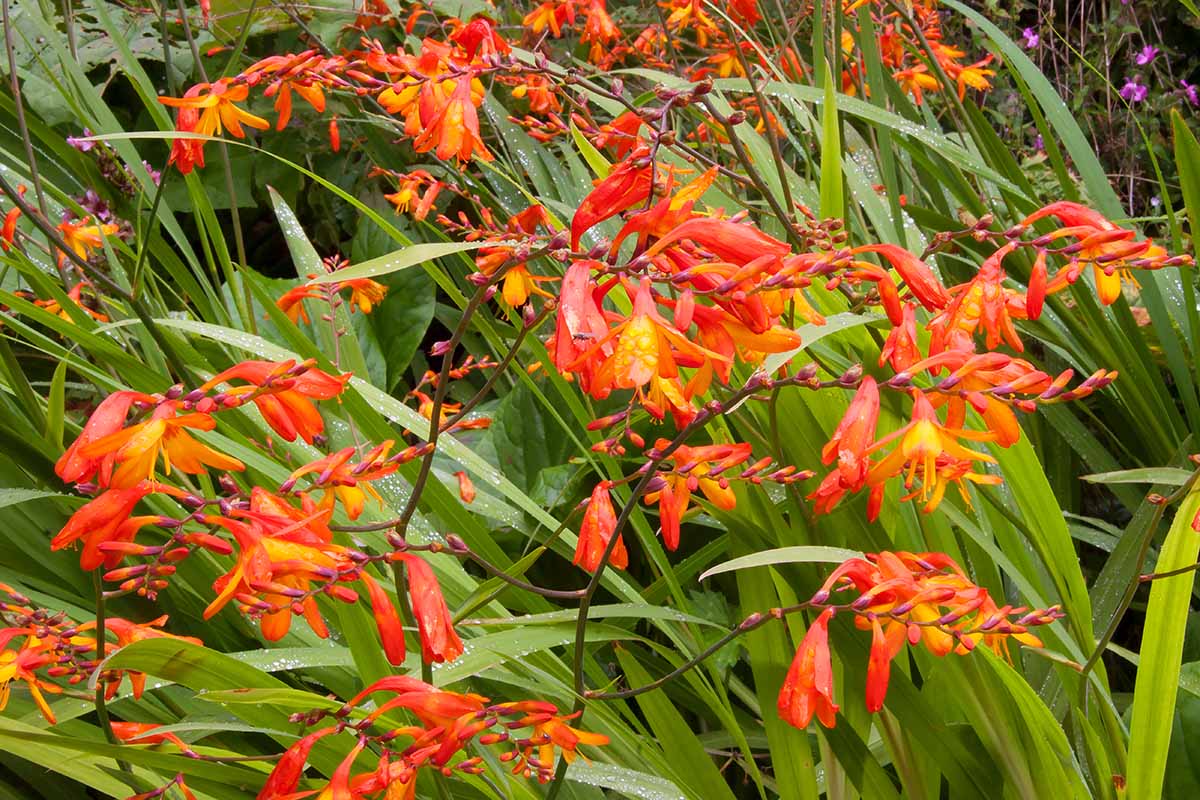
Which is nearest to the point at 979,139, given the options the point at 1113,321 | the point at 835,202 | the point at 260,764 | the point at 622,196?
the point at 1113,321

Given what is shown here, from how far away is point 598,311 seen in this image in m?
0.79

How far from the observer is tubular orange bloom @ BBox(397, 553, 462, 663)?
81 centimetres

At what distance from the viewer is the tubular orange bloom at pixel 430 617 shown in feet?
2.67

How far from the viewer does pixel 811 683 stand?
0.85 meters

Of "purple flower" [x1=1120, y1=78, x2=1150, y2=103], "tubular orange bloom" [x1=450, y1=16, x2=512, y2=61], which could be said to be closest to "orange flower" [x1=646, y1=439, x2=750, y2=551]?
"tubular orange bloom" [x1=450, y1=16, x2=512, y2=61]

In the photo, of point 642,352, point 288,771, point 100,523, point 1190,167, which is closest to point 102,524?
point 100,523

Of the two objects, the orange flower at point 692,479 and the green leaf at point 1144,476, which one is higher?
the orange flower at point 692,479

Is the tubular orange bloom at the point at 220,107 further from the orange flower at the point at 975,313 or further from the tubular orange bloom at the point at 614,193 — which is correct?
the orange flower at the point at 975,313

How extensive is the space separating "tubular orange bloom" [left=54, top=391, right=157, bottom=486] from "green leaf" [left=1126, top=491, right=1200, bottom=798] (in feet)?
3.01

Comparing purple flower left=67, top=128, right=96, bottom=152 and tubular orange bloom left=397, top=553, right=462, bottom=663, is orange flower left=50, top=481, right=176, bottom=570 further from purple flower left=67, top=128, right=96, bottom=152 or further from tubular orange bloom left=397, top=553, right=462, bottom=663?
purple flower left=67, top=128, right=96, bottom=152

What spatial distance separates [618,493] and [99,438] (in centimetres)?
82

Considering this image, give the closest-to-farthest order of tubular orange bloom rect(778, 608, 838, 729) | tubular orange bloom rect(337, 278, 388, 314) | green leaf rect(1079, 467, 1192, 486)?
tubular orange bloom rect(778, 608, 838, 729)
green leaf rect(1079, 467, 1192, 486)
tubular orange bloom rect(337, 278, 388, 314)

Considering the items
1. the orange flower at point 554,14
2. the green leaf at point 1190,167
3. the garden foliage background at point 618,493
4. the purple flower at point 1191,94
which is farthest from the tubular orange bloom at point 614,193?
the purple flower at point 1191,94

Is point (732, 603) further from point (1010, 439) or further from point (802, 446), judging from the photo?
point (1010, 439)
